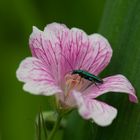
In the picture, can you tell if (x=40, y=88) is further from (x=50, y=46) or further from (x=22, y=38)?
(x=22, y=38)

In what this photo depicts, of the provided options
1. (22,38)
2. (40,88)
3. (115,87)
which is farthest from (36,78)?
(22,38)

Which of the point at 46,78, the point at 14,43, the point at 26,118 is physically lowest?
the point at 26,118

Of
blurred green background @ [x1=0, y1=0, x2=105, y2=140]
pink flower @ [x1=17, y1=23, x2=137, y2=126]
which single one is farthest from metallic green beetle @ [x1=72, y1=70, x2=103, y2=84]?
blurred green background @ [x1=0, y1=0, x2=105, y2=140]

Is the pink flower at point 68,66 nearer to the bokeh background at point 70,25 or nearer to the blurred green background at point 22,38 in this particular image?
the bokeh background at point 70,25

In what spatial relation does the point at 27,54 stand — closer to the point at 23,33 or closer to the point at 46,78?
the point at 23,33

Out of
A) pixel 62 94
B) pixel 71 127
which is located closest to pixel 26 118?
pixel 71 127

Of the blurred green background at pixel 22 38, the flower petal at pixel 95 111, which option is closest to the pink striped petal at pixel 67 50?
the flower petal at pixel 95 111
